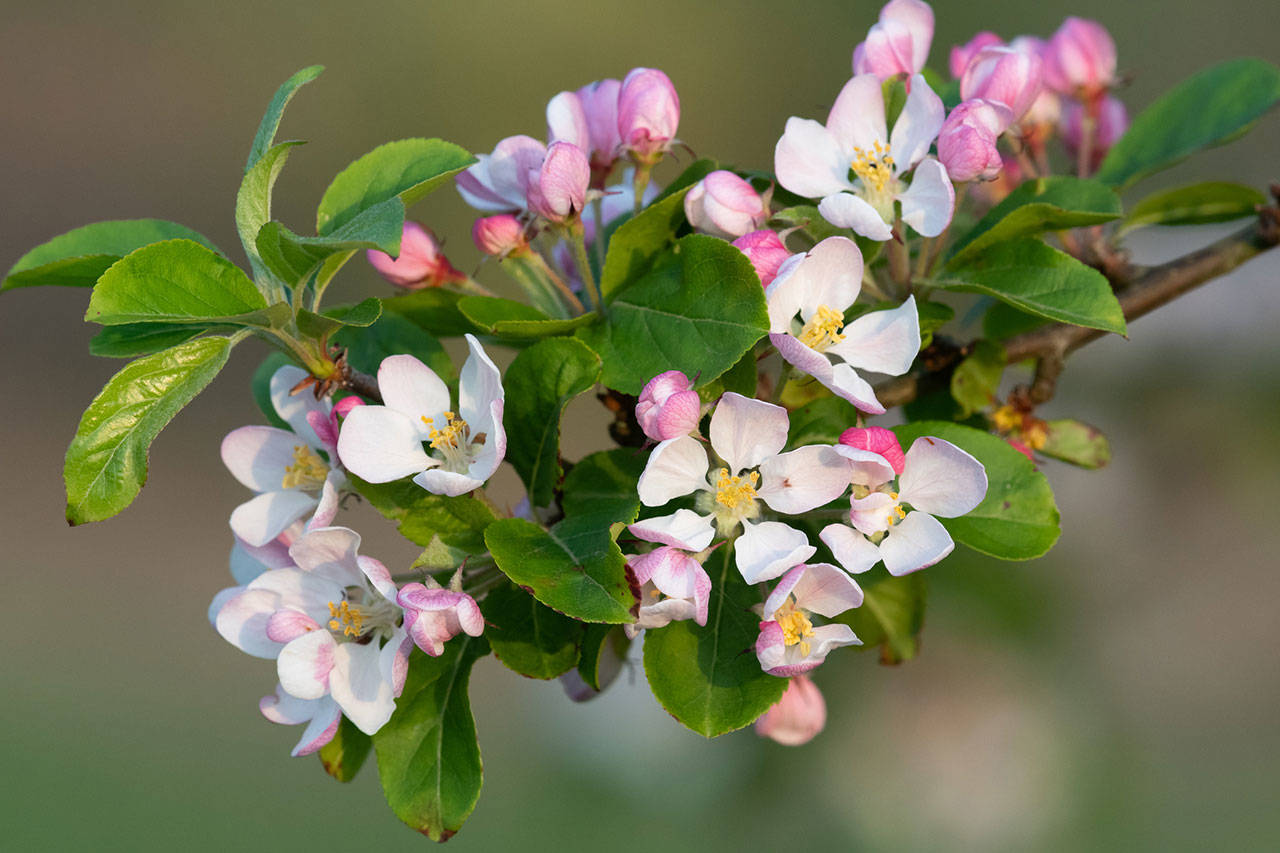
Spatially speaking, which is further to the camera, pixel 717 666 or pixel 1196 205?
pixel 1196 205

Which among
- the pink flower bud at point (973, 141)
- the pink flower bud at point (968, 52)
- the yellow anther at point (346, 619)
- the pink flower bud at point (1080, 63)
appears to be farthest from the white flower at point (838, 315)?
the pink flower bud at point (1080, 63)

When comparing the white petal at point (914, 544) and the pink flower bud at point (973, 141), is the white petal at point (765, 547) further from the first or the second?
the pink flower bud at point (973, 141)

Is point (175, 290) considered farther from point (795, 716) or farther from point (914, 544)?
point (795, 716)

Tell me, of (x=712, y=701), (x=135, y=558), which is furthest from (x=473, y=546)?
(x=135, y=558)

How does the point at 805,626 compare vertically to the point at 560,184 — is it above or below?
below

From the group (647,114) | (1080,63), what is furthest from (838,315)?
(1080,63)
